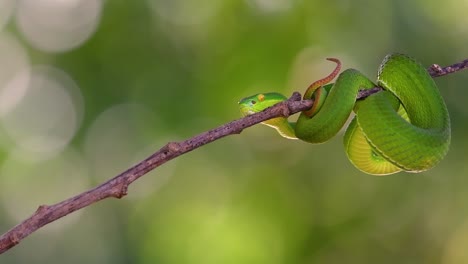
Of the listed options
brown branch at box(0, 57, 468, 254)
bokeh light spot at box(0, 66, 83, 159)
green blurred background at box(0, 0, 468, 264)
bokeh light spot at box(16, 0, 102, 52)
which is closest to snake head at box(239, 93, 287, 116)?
brown branch at box(0, 57, 468, 254)

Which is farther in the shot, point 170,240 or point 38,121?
point 38,121

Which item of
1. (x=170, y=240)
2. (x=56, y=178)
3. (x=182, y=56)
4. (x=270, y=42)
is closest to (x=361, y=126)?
(x=270, y=42)

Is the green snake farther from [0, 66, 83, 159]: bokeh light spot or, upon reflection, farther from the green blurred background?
[0, 66, 83, 159]: bokeh light spot

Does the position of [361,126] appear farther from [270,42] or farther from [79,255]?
[79,255]

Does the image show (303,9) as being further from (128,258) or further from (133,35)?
(128,258)

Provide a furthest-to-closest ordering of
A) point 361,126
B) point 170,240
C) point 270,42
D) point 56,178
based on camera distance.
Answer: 1. point 56,178
2. point 170,240
3. point 270,42
4. point 361,126

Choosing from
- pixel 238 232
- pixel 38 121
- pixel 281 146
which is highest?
pixel 38 121

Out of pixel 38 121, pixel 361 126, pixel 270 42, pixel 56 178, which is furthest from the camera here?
pixel 38 121

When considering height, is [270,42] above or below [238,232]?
above

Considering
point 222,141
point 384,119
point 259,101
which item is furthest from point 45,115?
point 384,119
